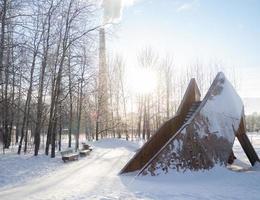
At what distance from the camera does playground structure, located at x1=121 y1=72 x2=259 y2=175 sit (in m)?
11.7

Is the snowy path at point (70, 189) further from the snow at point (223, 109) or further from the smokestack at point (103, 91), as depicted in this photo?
the smokestack at point (103, 91)

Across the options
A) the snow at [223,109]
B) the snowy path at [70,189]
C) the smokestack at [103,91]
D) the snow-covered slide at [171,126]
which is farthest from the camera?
the smokestack at [103,91]

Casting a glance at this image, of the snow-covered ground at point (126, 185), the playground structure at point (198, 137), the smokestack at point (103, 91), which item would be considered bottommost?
the snow-covered ground at point (126, 185)

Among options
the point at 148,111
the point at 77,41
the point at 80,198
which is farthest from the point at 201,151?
the point at 148,111

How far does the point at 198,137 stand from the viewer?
1245 cm

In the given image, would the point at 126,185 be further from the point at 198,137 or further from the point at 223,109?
the point at 223,109

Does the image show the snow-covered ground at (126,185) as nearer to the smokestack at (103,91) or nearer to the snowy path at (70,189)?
the snowy path at (70,189)

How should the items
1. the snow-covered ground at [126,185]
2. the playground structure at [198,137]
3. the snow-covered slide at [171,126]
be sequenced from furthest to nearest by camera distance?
the snow-covered slide at [171,126] → the playground structure at [198,137] → the snow-covered ground at [126,185]

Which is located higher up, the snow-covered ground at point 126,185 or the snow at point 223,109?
the snow at point 223,109

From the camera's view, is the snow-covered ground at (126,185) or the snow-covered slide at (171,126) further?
the snow-covered slide at (171,126)

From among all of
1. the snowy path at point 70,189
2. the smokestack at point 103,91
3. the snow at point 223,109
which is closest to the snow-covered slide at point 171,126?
the snow at point 223,109

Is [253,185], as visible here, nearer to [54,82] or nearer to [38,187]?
[38,187]

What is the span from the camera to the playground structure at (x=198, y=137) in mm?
11742

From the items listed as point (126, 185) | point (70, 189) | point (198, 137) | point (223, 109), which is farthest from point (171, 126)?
point (70, 189)
